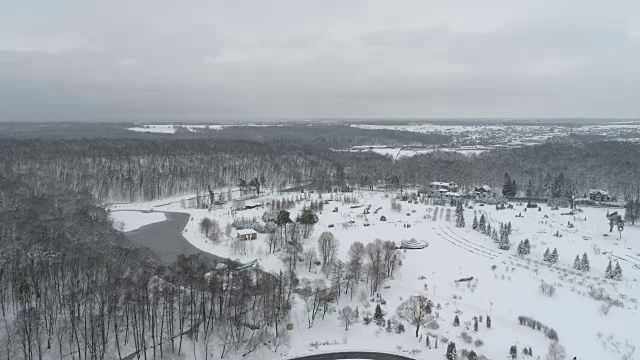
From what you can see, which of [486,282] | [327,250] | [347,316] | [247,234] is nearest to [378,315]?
[347,316]

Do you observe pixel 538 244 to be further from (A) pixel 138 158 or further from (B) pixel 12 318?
(A) pixel 138 158

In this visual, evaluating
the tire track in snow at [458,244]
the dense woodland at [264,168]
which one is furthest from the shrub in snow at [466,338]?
the dense woodland at [264,168]

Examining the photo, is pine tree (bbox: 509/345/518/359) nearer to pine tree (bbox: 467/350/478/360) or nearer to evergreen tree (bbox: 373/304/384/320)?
pine tree (bbox: 467/350/478/360)

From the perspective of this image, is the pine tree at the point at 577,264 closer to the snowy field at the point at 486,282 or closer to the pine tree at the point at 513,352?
the snowy field at the point at 486,282

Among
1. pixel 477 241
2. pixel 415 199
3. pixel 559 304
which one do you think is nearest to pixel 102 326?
pixel 559 304

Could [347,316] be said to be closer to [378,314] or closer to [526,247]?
[378,314]
